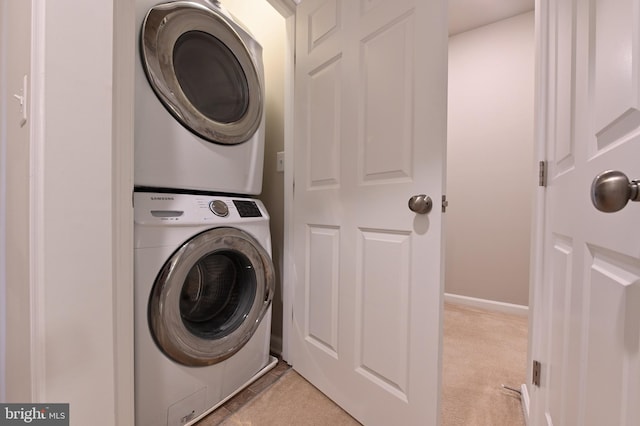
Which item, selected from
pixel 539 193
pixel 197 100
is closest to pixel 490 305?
pixel 539 193

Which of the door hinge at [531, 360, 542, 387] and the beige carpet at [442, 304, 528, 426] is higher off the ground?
the door hinge at [531, 360, 542, 387]

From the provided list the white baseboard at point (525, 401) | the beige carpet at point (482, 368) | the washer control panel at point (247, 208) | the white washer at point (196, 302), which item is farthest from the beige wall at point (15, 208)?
the white baseboard at point (525, 401)

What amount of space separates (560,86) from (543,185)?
1.11 ft

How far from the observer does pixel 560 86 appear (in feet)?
2.34

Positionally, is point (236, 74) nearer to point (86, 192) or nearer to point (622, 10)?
point (86, 192)

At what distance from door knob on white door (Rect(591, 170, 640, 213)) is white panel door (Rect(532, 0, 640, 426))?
0.10m

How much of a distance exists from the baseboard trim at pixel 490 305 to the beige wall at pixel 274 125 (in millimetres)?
1748

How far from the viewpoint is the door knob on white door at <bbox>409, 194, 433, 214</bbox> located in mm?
812

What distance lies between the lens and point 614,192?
0.27 metres

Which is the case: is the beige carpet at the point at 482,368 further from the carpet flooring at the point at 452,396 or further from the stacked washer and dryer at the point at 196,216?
the stacked washer and dryer at the point at 196,216

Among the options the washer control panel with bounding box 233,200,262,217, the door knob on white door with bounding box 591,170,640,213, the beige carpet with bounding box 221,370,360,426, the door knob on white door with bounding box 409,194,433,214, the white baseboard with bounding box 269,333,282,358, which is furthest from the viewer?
the white baseboard with bounding box 269,333,282,358

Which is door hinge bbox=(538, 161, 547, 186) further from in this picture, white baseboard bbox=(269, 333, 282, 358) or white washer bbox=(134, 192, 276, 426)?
white baseboard bbox=(269, 333, 282, 358)

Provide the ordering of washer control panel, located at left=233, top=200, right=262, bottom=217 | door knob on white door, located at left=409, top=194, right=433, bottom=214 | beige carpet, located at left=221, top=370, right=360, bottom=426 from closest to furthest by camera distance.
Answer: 1. door knob on white door, located at left=409, top=194, right=433, bottom=214
2. beige carpet, located at left=221, top=370, right=360, bottom=426
3. washer control panel, located at left=233, top=200, right=262, bottom=217

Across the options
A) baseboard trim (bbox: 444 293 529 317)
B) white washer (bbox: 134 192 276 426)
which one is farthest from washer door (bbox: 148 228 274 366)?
baseboard trim (bbox: 444 293 529 317)
